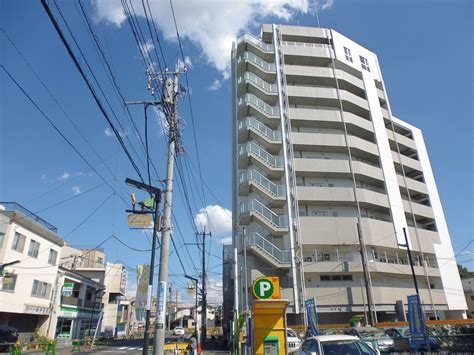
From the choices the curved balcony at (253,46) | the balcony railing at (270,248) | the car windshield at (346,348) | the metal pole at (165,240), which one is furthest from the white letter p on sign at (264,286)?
the curved balcony at (253,46)

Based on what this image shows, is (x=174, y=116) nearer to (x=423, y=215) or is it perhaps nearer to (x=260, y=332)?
(x=260, y=332)

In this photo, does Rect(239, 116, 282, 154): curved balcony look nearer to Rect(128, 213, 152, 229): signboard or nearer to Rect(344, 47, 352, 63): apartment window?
Rect(344, 47, 352, 63): apartment window

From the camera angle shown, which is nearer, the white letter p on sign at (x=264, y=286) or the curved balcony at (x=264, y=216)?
the white letter p on sign at (x=264, y=286)

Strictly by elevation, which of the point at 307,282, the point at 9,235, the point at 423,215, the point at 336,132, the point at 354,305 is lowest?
the point at 354,305

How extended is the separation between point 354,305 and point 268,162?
15187mm

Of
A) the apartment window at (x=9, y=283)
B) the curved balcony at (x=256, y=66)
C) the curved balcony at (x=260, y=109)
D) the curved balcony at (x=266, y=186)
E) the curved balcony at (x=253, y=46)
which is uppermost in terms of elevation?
the curved balcony at (x=253, y=46)

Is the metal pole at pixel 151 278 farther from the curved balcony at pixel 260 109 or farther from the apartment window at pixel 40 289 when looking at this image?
the curved balcony at pixel 260 109

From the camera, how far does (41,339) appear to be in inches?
1138

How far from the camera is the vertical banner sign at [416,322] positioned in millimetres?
12811

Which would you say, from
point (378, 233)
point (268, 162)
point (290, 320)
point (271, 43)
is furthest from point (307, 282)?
point (271, 43)

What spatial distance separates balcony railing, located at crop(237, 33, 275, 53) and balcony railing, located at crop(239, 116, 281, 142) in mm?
10031

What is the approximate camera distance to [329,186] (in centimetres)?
3544

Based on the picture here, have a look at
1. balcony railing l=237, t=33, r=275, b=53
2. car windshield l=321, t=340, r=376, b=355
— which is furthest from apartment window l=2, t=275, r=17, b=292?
balcony railing l=237, t=33, r=275, b=53

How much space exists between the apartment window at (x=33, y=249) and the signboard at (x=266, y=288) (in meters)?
24.9
